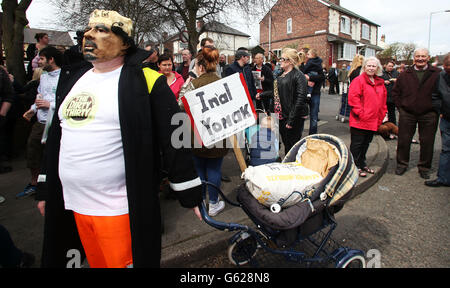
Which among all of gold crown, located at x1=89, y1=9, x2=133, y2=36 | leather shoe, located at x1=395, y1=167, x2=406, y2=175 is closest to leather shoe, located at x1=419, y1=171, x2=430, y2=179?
leather shoe, located at x1=395, y1=167, x2=406, y2=175

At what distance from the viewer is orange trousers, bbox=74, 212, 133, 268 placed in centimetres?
155

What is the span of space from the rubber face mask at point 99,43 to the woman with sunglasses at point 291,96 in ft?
10.4

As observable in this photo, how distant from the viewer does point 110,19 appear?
157cm

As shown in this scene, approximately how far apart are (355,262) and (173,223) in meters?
1.93

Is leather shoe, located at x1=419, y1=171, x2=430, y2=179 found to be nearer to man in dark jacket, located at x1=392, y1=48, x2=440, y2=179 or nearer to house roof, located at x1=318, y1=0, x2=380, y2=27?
man in dark jacket, located at x1=392, y1=48, x2=440, y2=179

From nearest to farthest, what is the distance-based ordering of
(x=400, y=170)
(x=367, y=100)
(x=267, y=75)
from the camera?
(x=367, y=100) < (x=400, y=170) < (x=267, y=75)

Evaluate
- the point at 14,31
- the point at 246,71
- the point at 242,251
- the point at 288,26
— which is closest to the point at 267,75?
the point at 246,71

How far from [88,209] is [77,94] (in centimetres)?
64

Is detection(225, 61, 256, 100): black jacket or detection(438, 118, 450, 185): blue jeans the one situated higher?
detection(225, 61, 256, 100): black jacket

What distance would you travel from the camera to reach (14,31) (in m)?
6.34

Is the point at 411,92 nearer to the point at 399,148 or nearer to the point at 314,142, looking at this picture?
the point at 399,148

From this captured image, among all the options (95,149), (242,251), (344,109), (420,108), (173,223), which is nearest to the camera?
(95,149)

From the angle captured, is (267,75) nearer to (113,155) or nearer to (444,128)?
(444,128)

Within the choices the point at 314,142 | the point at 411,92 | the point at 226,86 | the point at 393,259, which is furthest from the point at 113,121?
the point at 411,92
